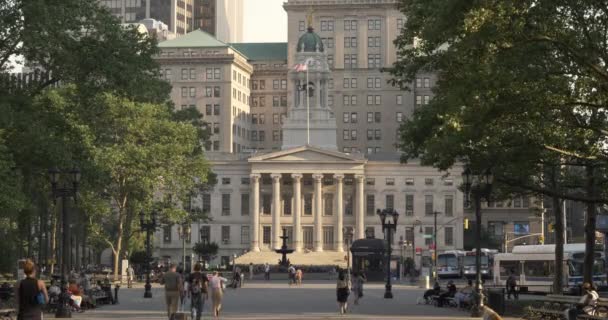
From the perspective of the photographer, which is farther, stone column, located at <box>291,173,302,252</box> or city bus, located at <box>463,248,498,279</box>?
stone column, located at <box>291,173,302,252</box>

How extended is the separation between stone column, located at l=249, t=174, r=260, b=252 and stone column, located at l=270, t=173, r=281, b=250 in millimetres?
2323

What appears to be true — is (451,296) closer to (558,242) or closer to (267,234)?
(558,242)

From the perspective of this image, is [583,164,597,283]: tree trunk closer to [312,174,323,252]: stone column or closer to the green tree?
the green tree

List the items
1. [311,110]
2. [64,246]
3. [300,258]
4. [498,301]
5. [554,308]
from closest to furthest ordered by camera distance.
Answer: [554,308], [498,301], [64,246], [300,258], [311,110]

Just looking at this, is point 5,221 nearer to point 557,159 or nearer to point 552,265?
point 552,265

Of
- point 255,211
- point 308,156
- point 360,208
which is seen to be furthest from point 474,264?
point 255,211

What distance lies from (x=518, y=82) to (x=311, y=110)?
5606 inches

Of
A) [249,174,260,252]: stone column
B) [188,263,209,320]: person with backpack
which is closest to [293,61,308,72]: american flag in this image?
[249,174,260,252]: stone column

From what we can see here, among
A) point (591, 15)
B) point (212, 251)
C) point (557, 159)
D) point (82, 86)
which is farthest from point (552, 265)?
point (212, 251)

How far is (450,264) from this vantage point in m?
129

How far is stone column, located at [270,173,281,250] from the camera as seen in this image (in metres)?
180

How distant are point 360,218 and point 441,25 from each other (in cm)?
13778

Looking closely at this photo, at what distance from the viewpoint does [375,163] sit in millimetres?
183000

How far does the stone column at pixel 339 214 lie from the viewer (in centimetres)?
18000
